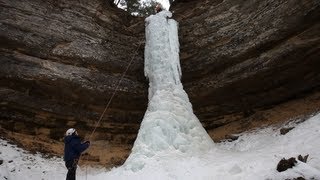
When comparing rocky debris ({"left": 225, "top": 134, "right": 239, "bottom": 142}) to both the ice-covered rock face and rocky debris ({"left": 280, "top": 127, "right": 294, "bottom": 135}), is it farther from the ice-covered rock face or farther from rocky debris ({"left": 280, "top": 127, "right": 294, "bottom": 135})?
rocky debris ({"left": 280, "top": 127, "right": 294, "bottom": 135})

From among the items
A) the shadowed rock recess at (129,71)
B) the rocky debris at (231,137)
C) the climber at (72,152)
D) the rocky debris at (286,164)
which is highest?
the shadowed rock recess at (129,71)

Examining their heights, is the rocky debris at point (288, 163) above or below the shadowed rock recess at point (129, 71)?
below

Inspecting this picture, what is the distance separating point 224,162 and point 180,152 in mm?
1542

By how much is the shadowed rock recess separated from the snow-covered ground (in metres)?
0.80

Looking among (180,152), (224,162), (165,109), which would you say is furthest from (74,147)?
(165,109)

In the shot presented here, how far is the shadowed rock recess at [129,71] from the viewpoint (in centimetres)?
1172

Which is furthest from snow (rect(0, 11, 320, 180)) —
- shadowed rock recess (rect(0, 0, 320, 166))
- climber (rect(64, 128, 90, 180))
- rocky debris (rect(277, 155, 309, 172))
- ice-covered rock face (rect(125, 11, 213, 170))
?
climber (rect(64, 128, 90, 180))

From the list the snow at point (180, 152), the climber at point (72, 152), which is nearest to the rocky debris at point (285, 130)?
the snow at point (180, 152)

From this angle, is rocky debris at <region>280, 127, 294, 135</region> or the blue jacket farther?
rocky debris at <region>280, 127, 294, 135</region>

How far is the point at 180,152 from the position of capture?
1051 centimetres

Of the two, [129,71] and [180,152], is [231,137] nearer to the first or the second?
[180,152]

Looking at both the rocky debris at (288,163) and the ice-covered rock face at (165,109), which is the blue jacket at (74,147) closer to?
the ice-covered rock face at (165,109)

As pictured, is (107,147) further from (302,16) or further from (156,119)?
(302,16)

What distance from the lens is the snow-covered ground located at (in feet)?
26.0
